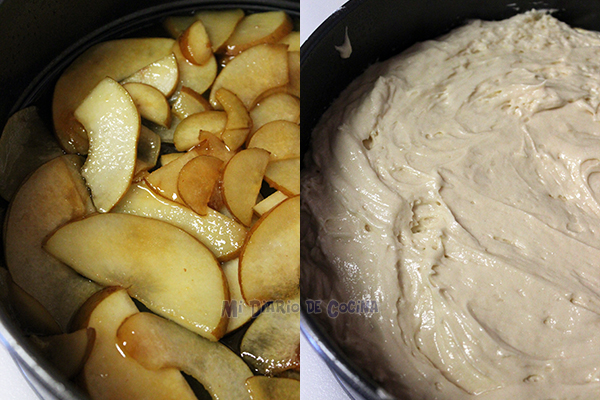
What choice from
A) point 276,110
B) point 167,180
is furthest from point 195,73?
point 167,180

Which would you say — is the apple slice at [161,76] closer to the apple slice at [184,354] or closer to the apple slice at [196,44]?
the apple slice at [196,44]

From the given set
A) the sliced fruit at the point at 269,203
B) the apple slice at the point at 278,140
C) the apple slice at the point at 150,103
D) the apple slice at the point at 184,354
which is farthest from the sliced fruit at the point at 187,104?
the apple slice at the point at 184,354

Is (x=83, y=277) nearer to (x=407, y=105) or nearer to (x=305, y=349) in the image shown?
(x=305, y=349)

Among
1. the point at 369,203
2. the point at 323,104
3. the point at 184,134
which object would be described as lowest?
the point at 369,203

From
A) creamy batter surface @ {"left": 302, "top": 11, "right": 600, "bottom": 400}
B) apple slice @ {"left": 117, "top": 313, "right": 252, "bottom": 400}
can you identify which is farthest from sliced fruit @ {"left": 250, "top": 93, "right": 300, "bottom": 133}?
apple slice @ {"left": 117, "top": 313, "right": 252, "bottom": 400}

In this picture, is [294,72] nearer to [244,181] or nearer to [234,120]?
[234,120]

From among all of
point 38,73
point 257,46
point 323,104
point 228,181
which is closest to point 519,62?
point 323,104
